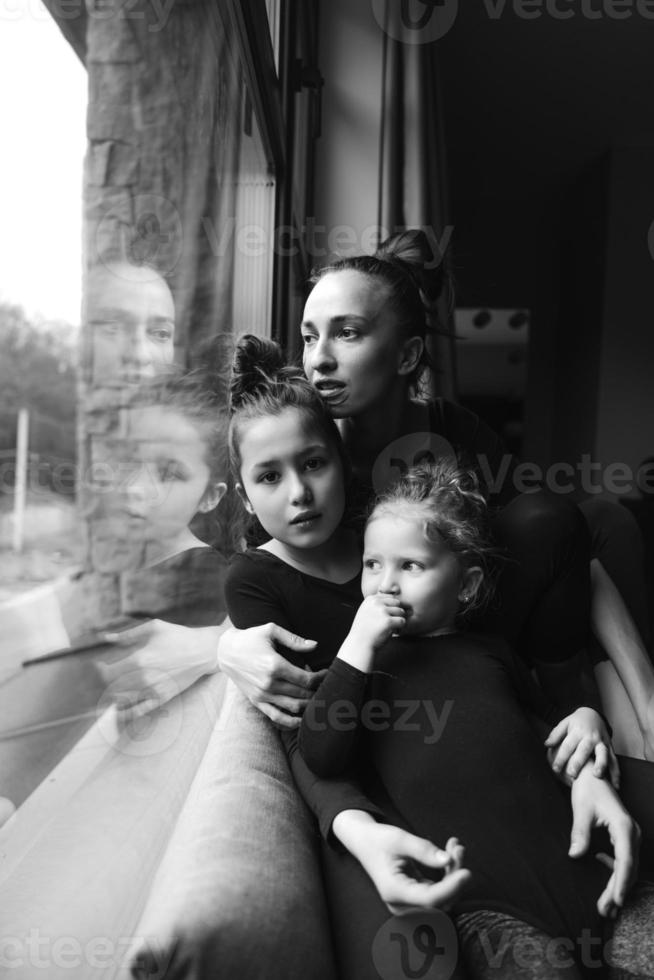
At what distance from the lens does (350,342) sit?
1104 mm

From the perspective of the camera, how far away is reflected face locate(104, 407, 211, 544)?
4.01 ft

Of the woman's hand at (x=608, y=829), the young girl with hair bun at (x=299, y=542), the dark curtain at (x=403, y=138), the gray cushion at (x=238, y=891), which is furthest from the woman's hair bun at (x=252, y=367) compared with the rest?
the dark curtain at (x=403, y=138)

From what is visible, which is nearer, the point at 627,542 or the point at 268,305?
the point at 627,542

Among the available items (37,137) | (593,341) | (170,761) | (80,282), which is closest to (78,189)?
(80,282)

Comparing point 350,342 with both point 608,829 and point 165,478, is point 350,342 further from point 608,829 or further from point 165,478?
point 608,829

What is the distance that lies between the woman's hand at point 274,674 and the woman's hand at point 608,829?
0.89 ft

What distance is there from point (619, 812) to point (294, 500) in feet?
1.43

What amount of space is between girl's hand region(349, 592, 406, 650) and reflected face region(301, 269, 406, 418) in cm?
35

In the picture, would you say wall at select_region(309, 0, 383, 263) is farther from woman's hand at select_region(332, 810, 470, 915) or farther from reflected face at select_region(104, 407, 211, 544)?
woman's hand at select_region(332, 810, 470, 915)

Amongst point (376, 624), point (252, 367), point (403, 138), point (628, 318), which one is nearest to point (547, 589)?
point (376, 624)

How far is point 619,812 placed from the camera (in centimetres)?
75

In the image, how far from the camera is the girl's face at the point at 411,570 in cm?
83

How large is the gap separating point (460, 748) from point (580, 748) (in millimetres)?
124

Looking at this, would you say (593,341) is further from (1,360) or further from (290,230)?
(1,360)
